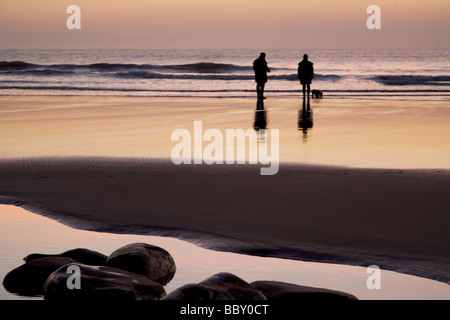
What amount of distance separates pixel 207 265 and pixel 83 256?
1.05 metres

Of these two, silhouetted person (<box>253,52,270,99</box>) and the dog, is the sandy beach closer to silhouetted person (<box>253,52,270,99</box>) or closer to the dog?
silhouetted person (<box>253,52,270,99</box>)

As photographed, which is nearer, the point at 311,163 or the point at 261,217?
the point at 261,217

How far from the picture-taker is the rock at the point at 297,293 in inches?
200

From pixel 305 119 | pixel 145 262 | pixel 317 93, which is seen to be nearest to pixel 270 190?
pixel 145 262

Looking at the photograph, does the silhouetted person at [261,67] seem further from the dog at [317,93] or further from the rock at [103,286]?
the rock at [103,286]

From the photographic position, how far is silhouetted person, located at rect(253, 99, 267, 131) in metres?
16.8

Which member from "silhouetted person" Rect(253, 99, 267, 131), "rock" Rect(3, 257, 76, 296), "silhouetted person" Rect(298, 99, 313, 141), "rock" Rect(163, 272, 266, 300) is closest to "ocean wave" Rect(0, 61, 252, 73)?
"silhouetted person" Rect(253, 99, 267, 131)

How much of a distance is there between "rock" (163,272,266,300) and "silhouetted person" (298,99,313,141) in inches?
368

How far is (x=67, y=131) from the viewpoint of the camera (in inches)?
Result: 632

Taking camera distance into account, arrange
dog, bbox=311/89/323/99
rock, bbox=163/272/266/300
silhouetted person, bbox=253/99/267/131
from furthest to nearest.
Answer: dog, bbox=311/89/323/99
silhouetted person, bbox=253/99/267/131
rock, bbox=163/272/266/300

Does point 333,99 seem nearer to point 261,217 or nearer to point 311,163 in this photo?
point 311,163

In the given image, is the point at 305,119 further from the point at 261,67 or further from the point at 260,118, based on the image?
the point at 261,67
